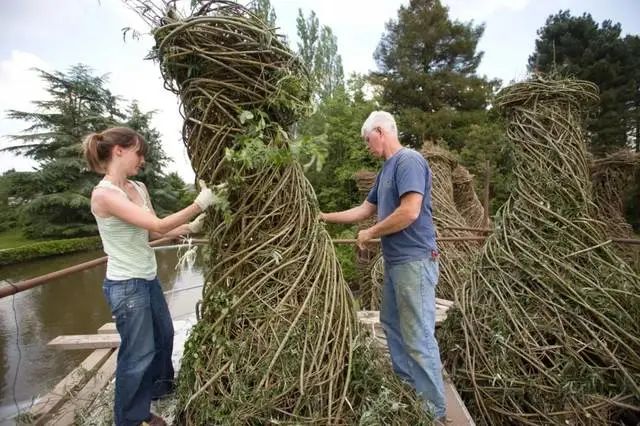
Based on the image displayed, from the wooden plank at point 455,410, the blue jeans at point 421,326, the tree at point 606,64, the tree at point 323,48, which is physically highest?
the tree at point 323,48

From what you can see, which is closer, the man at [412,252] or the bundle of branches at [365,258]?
the man at [412,252]

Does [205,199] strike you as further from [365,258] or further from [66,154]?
[66,154]

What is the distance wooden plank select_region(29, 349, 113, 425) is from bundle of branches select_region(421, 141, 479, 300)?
13.6 ft

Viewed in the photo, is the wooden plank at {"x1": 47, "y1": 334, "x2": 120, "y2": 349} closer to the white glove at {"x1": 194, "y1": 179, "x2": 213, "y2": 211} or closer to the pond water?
the white glove at {"x1": 194, "y1": 179, "x2": 213, "y2": 211}

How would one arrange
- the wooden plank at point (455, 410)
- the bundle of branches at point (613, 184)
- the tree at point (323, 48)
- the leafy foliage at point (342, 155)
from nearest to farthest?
the wooden plank at point (455, 410) < the bundle of branches at point (613, 184) < the leafy foliage at point (342, 155) < the tree at point (323, 48)

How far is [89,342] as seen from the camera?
2789mm

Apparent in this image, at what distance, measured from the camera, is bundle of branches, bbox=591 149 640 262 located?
6.45 m

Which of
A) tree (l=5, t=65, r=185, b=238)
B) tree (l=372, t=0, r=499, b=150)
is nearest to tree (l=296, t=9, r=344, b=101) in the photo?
tree (l=372, t=0, r=499, b=150)

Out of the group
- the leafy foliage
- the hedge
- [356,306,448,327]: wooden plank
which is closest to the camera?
[356,306,448,327]: wooden plank

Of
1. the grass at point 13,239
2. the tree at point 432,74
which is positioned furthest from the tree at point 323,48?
the grass at point 13,239

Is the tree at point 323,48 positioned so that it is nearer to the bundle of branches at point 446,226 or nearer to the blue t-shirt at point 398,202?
the bundle of branches at point 446,226

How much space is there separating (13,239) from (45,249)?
642 centimetres

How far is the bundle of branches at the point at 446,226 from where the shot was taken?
5.24 meters

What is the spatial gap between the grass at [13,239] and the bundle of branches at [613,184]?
73.6 ft
